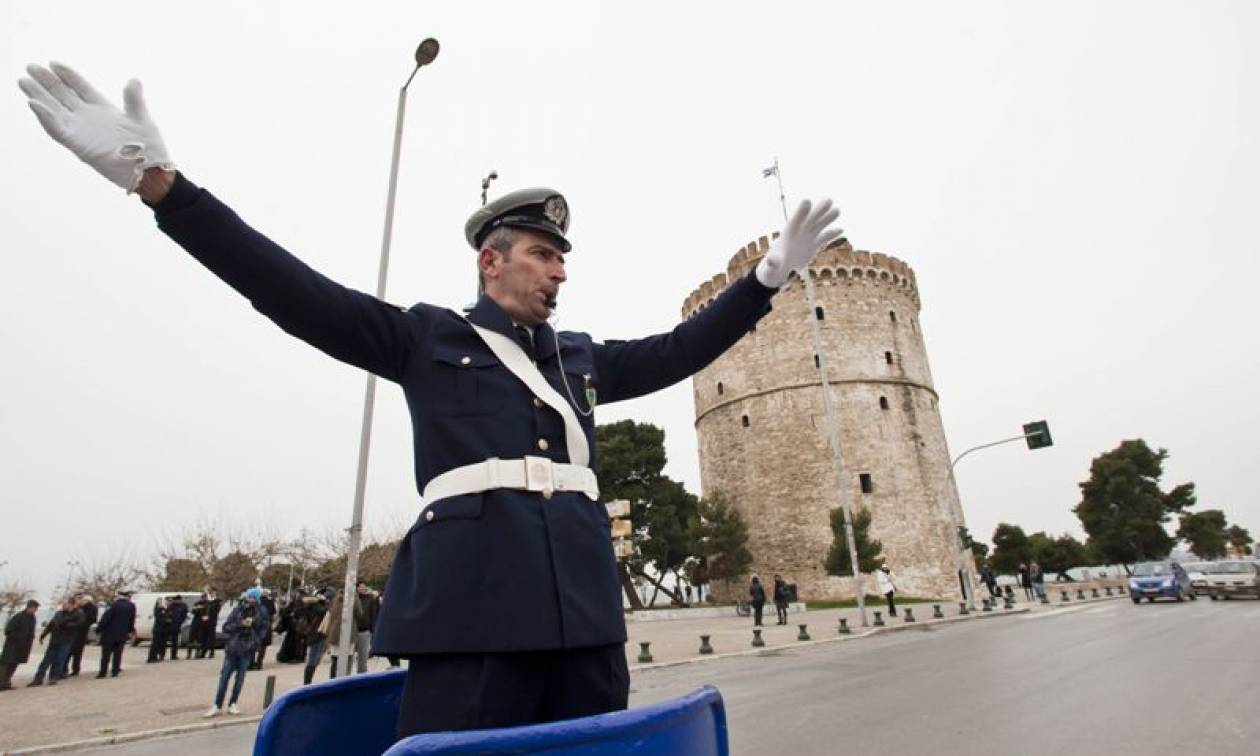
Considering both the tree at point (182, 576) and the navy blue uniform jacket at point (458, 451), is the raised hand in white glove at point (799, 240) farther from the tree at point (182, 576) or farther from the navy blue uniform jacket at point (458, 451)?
the tree at point (182, 576)

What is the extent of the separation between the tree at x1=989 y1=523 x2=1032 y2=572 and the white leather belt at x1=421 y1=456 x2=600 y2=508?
241 ft

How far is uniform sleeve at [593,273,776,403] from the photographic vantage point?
243cm

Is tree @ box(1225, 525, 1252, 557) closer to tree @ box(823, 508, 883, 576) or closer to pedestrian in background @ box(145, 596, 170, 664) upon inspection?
tree @ box(823, 508, 883, 576)

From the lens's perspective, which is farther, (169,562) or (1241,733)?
(169,562)

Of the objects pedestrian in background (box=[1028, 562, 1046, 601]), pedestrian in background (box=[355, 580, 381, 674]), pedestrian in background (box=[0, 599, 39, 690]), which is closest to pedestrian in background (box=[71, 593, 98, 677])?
pedestrian in background (box=[0, 599, 39, 690])

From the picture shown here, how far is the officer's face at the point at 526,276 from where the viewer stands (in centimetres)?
207

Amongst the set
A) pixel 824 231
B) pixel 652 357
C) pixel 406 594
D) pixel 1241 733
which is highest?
pixel 824 231

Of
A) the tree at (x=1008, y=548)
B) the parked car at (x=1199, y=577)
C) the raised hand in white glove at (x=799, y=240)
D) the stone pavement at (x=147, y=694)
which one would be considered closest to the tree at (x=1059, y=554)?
the tree at (x=1008, y=548)

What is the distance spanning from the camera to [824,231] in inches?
105

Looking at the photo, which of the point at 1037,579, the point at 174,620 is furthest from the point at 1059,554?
the point at 174,620

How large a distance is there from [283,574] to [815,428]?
37.4 m

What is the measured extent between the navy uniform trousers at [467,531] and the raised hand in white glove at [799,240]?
3.04 feet

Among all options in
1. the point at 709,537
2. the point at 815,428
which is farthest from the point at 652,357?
the point at 815,428

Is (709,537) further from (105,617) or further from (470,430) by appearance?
(470,430)
